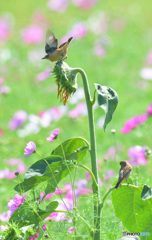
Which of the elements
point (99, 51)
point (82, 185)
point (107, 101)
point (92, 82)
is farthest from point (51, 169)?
point (99, 51)

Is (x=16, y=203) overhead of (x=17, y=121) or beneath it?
beneath

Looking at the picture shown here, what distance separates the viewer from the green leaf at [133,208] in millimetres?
1383

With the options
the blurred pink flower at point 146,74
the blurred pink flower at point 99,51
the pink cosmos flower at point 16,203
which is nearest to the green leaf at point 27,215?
the pink cosmos flower at point 16,203

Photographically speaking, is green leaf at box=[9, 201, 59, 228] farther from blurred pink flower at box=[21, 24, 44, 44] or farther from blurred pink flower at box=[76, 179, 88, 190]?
blurred pink flower at box=[21, 24, 44, 44]

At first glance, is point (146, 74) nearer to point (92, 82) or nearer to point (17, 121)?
point (92, 82)

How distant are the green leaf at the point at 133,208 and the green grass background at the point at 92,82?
123 millimetres

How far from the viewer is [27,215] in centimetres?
138

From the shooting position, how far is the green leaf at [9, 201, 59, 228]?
4.43 feet

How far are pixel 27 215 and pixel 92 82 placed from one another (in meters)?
3.12

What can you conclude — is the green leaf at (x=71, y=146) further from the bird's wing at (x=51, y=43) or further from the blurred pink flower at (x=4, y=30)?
the blurred pink flower at (x=4, y=30)

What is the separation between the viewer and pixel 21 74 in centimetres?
505

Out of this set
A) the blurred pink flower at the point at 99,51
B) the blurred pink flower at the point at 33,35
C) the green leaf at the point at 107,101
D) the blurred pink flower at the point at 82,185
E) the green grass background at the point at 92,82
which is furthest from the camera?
the blurred pink flower at the point at 33,35

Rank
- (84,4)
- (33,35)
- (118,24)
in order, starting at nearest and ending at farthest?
1. (33,35)
2. (118,24)
3. (84,4)

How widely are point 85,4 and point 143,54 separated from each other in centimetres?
153
